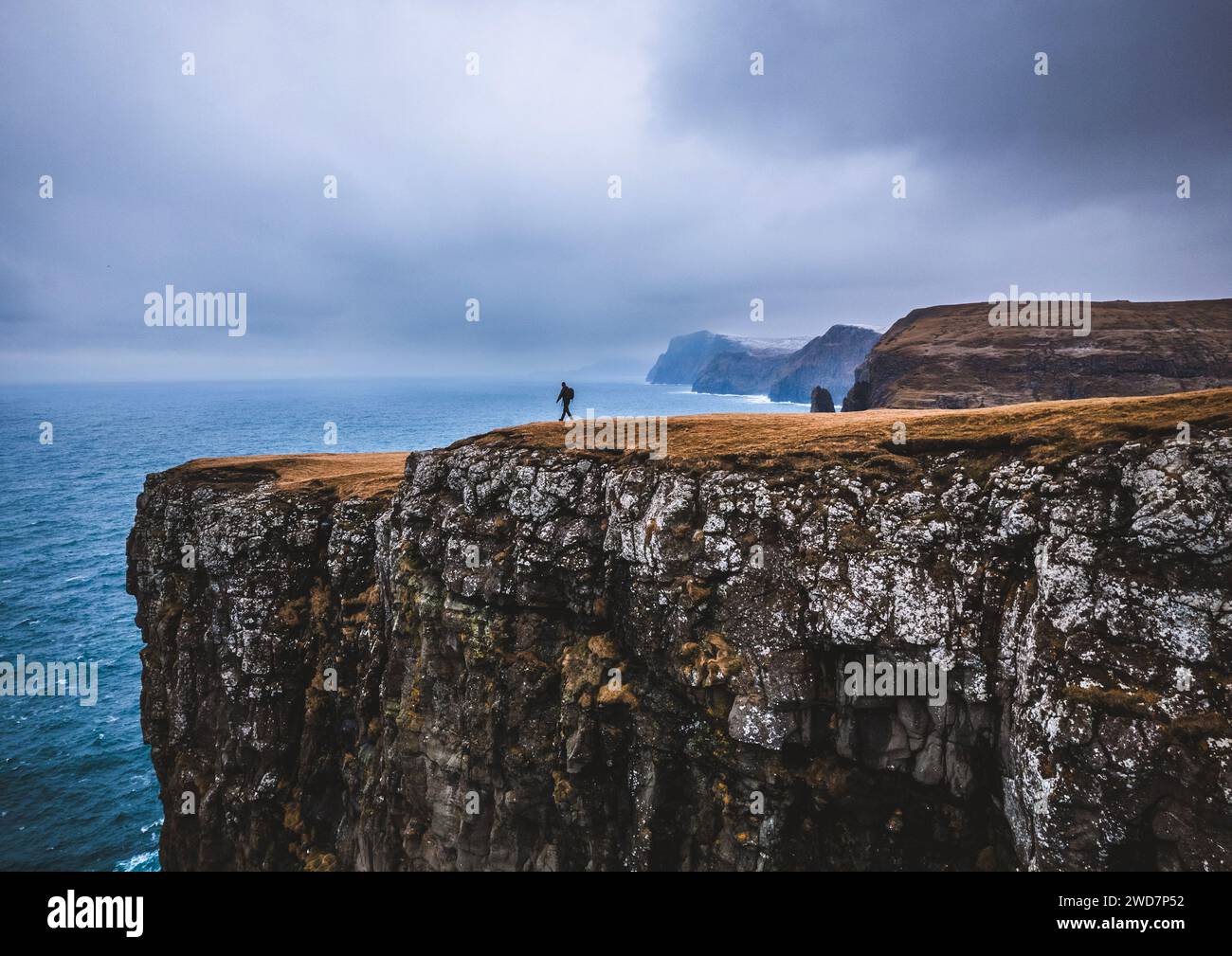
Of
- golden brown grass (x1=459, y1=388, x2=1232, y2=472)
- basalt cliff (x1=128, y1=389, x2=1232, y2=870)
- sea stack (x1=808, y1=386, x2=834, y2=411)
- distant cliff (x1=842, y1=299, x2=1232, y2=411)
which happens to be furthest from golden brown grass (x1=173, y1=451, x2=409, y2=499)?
sea stack (x1=808, y1=386, x2=834, y2=411)

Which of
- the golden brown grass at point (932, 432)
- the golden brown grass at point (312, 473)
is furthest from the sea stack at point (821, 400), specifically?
the golden brown grass at point (312, 473)

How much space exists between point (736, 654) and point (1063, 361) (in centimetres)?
10971

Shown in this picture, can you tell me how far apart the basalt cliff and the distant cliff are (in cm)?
8063

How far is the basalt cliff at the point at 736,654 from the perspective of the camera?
18969mm

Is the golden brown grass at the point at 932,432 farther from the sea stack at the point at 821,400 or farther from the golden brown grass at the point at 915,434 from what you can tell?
the sea stack at the point at 821,400

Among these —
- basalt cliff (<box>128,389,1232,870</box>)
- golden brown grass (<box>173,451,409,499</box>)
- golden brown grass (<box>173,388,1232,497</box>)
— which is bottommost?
basalt cliff (<box>128,389,1232,870</box>)

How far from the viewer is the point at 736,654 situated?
25.0 metres

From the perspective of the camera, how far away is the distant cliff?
91.2 metres

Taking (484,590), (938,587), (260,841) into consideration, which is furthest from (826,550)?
(260,841)

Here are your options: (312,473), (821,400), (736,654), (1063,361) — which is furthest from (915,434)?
(821,400)

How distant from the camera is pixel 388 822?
33531mm

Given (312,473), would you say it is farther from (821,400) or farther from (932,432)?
(821,400)

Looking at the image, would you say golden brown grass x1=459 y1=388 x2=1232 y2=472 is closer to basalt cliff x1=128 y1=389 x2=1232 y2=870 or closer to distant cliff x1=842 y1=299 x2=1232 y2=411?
basalt cliff x1=128 y1=389 x2=1232 y2=870

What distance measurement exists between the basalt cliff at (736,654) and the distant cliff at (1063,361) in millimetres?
80635
